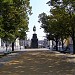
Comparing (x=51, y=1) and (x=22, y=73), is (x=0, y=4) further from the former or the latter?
(x=51, y=1)

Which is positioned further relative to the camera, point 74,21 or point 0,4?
point 74,21

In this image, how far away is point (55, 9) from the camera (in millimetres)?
43906

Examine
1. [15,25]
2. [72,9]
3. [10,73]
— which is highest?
[72,9]

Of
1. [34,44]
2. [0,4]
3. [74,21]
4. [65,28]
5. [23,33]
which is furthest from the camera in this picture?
[34,44]

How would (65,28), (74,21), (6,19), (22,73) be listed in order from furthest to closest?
(65,28) < (74,21) < (6,19) < (22,73)

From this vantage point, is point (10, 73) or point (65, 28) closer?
point (10, 73)

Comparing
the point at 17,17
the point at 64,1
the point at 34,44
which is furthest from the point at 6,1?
the point at 34,44

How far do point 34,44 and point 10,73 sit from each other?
263 feet

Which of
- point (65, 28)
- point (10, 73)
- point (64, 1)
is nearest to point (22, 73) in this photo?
point (10, 73)

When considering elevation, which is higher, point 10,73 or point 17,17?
point 17,17

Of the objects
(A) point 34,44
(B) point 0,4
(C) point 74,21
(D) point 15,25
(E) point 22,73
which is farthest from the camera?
(A) point 34,44

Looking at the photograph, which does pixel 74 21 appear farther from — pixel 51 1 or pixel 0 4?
pixel 0 4

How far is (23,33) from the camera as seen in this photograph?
62.2 m

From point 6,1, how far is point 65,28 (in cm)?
2382
